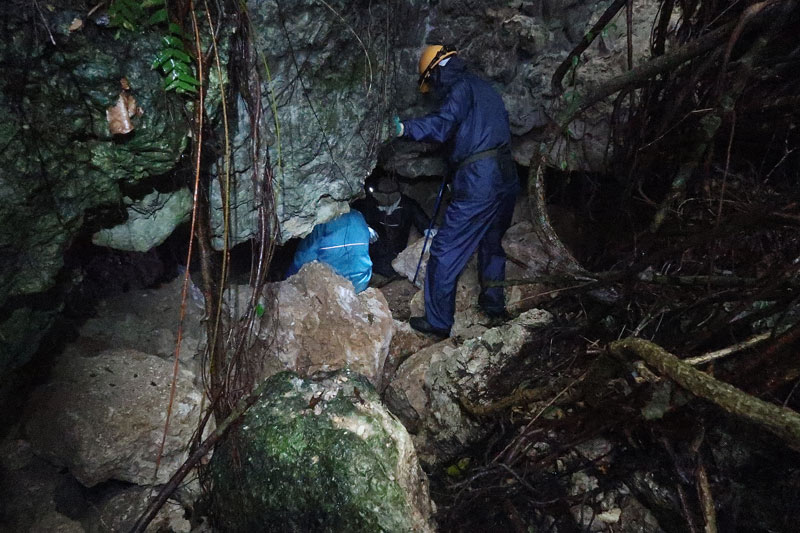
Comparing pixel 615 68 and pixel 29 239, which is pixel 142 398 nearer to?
pixel 29 239

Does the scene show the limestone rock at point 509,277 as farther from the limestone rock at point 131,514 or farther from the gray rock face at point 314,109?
the limestone rock at point 131,514

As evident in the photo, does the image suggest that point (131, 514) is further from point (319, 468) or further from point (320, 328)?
point (320, 328)

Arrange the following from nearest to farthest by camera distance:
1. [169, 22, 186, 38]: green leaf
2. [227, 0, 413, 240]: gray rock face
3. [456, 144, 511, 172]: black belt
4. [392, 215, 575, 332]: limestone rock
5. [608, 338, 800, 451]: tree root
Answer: [608, 338, 800, 451]: tree root → [169, 22, 186, 38]: green leaf → [227, 0, 413, 240]: gray rock face → [456, 144, 511, 172]: black belt → [392, 215, 575, 332]: limestone rock

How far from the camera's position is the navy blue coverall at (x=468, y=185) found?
3.46 meters

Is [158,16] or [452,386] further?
[452,386]

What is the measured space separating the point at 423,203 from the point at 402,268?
33.5 inches

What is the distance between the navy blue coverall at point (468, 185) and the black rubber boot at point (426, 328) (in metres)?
0.04

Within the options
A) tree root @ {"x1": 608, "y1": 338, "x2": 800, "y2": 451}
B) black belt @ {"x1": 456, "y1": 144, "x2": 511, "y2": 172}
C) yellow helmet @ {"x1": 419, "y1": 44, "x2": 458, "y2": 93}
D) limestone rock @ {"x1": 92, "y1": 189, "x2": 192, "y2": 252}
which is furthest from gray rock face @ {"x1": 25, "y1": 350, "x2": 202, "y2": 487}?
yellow helmet @ {"x1": 419, "y1": 44, "x2": 458, "y2": 93}

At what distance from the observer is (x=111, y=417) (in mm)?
2359

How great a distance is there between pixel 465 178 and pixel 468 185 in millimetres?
70

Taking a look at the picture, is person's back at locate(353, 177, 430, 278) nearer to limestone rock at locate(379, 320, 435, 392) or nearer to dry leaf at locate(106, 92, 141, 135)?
limestone rock at locate(379, 320, 435, 392)

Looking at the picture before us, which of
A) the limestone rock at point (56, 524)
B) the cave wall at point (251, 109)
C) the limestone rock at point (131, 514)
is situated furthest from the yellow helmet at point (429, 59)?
the limestone rock at point (56, 524)

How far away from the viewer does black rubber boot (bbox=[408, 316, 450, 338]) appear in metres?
3.81

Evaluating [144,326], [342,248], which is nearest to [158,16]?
[144,326]
